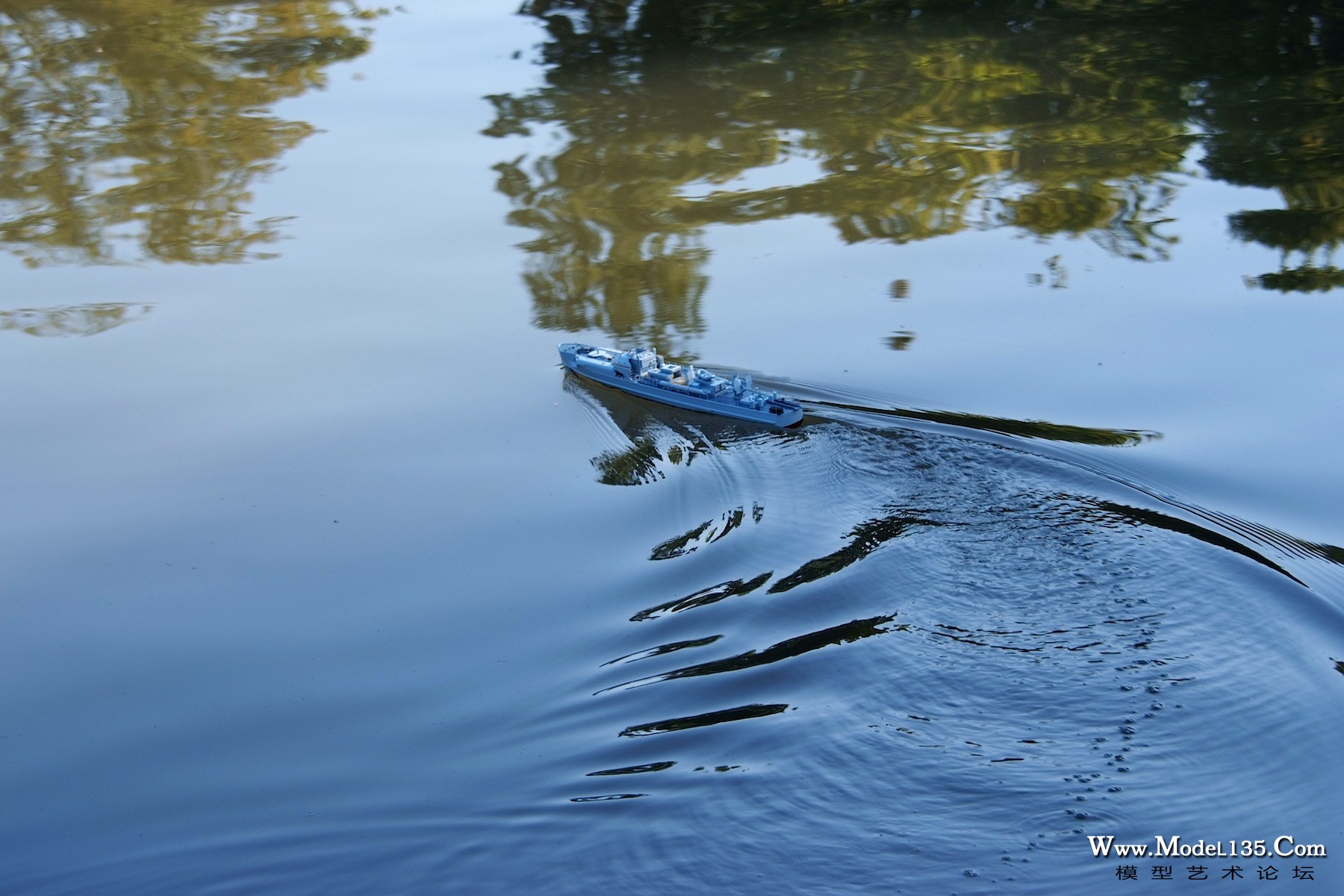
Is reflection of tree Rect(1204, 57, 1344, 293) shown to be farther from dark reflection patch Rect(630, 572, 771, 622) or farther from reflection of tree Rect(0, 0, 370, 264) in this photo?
reflection of tree Rect(0, 0, 370, 264)

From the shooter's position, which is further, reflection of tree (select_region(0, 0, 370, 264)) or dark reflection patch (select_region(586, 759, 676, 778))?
reflection of tree (select_region(0, 0, 370, 264))

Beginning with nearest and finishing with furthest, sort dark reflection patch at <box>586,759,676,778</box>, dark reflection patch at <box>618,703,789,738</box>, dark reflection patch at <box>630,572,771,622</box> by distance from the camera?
dark reflection patch at <box>586,759,676,778</box> → dark reflection patch at <box>618,703,789,738</box> → dark reflection patch at <box>630,572,771,622</box>

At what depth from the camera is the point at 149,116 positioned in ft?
86.2

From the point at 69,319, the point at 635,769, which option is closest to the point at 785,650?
the point at 635,769

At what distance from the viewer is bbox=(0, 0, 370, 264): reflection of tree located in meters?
21.7

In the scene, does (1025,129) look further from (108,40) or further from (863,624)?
(108,40)

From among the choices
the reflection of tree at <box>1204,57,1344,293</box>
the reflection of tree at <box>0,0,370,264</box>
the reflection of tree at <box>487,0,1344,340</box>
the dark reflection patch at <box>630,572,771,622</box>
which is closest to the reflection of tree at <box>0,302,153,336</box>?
the reflection of tree at <box>0,0,370,264</box>

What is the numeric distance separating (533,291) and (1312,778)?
12989 millimetres

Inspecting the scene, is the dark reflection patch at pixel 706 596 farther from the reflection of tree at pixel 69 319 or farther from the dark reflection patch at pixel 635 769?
the reflection of tree at pixel 69 319

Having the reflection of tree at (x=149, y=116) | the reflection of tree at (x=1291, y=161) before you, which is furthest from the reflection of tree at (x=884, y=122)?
the reflection of tree at (x=149, y=116)

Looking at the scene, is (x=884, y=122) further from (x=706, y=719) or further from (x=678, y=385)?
(x=706, y=719)

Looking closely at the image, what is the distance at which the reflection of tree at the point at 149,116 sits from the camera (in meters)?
21.7

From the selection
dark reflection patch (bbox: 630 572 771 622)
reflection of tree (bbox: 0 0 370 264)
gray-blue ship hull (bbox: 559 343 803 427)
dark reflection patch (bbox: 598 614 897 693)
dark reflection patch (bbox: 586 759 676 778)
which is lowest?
dark reflection patch (bbox: 586 759 676 778)

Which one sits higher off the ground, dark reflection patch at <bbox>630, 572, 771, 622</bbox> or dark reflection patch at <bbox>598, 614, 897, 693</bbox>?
dark reflection patch at <bbox>630, 572, 771, 622</bbox>
